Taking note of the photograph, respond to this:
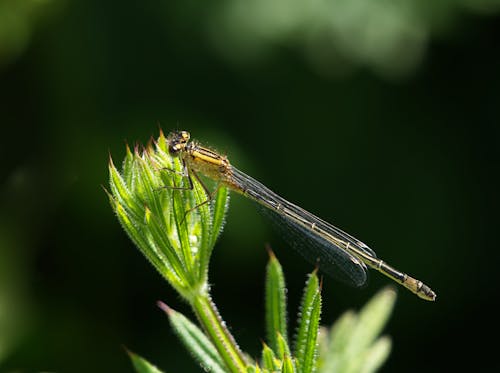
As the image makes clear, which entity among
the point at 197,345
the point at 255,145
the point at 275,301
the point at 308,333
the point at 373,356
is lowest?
the point at 197,345

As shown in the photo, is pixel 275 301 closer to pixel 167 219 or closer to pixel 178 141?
pixel 167 219

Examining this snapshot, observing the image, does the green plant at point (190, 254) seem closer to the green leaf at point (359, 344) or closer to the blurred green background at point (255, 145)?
the green leaf at point (359, 344)

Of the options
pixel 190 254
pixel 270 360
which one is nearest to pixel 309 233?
pixel 190 254

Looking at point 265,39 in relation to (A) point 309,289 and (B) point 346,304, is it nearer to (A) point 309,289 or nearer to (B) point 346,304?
(B) point 346,304

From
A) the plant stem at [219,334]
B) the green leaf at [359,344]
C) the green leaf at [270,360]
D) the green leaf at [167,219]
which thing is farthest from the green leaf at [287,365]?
the green leaf at [359,344]

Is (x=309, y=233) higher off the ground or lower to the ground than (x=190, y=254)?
higher

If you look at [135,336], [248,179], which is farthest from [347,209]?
[248,179]
